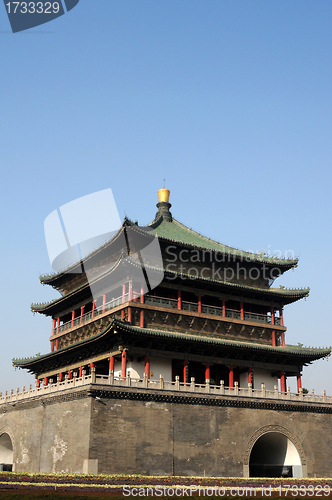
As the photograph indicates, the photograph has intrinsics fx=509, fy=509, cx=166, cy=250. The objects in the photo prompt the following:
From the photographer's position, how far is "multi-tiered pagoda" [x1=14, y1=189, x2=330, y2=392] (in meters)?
36.1

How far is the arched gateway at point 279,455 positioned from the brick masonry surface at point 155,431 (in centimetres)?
15

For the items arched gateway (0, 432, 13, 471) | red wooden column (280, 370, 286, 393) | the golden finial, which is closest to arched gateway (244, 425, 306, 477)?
red wooden column (280, 370, 286, 393)

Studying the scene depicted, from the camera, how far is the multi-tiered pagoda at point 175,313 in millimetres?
36125

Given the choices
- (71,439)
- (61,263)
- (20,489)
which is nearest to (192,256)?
(61,263)

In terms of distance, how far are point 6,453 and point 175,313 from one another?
1825 cm

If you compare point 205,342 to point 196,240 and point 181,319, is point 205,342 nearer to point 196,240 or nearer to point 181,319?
point 181,319

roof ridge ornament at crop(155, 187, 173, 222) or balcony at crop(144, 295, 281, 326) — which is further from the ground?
roof ridge ornament at crop(155, 187, 173, 222)

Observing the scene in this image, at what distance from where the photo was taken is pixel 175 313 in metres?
37.9

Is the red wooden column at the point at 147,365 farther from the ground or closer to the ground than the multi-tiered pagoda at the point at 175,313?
closer to the ground

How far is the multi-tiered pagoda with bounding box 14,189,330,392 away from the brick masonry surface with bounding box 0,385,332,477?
2.89 meters

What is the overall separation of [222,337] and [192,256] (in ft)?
23.2

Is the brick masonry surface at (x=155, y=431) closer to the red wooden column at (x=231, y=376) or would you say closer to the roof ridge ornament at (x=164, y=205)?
the red wooden column at (x=231, y=376)

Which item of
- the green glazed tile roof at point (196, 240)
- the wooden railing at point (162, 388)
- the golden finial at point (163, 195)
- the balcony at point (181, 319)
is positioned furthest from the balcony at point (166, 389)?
Answer: the golden finial at point (163, 195)

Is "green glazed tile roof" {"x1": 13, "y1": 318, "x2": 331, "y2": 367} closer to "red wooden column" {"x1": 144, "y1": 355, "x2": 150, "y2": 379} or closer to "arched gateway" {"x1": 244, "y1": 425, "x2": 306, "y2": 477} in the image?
"red wooden column" {"x1": 144, "y1": 355, "x2": 150, "y2": 379}
